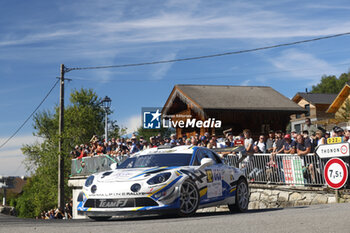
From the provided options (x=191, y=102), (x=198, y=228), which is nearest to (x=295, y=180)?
(x=198, y=228)

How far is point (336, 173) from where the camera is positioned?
12.6 m

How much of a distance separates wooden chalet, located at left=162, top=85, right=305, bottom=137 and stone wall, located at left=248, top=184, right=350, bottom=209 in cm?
1752

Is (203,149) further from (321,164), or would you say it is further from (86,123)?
(86,123)

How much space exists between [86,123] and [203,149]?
5011 cm

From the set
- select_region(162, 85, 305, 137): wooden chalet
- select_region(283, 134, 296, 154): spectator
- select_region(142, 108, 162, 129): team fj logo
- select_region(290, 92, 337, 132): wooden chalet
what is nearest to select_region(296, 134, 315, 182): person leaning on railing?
select_region(283, 134, 296, 154): spectator

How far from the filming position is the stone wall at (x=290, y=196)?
45.7 ft

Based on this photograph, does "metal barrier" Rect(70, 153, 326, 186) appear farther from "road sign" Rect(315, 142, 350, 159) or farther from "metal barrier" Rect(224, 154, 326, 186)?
"road sign" Rect(315, 142, 350, 159)

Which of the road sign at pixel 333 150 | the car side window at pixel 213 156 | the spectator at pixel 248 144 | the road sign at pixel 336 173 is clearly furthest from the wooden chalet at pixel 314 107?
the car side window at pixel 213 156

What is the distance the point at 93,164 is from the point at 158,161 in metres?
14.8

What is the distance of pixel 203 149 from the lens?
36.0 ft

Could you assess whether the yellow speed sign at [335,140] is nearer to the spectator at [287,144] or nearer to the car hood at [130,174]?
the spectator at [287,144]

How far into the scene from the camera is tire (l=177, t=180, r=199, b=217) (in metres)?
9.23

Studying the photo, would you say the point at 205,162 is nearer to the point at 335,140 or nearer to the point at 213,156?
the point at 213,156

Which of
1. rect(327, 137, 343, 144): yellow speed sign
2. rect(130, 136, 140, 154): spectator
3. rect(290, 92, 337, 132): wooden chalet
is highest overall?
rect(290, 92, 337, 132): wooden chalet
